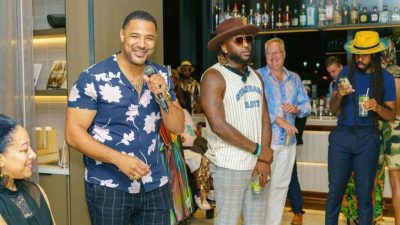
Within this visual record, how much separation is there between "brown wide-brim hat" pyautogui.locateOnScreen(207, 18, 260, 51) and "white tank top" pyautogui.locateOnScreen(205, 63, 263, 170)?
0.46ft

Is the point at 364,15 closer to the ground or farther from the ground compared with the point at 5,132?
farther from the ground

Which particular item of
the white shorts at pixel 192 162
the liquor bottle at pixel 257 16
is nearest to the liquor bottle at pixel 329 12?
the liquor bottle at pixel 257 16

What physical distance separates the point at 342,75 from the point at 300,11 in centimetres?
282

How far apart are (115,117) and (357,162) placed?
208cm

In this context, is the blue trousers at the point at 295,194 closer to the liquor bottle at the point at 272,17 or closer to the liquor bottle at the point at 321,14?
the liquor bottle at the point at 321,14

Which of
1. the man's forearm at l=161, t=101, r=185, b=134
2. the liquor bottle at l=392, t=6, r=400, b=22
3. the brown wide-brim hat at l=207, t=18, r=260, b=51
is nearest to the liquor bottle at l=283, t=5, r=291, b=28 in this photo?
the liquor bottle at l=392, t=6, r=400, b=22

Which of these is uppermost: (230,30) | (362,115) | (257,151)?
(230,30)

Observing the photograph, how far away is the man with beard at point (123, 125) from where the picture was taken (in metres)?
2.08

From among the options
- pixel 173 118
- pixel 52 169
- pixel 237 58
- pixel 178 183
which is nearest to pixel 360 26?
pixel 178 183

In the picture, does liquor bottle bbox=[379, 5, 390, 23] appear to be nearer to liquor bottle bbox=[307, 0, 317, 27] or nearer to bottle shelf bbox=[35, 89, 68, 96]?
liquor bottle bbox=[307, 0, 317, 27]

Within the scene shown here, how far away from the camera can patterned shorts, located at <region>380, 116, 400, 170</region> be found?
384 centimetres

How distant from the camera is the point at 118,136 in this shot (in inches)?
84.4

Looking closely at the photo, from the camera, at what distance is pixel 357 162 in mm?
3557

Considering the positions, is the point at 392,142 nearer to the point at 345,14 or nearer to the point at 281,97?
the point at 281,97
